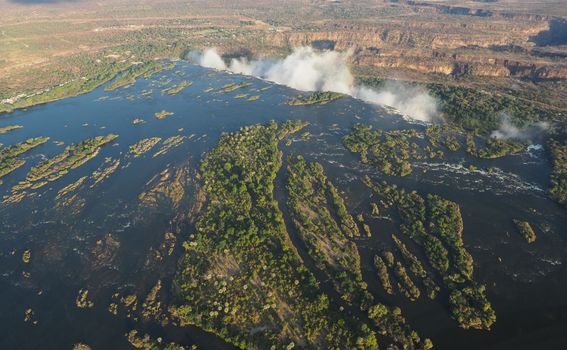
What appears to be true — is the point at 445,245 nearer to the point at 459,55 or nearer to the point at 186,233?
the point at 186,233

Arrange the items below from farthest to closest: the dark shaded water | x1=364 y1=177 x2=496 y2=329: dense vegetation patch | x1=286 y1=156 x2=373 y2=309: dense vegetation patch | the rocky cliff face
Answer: the rocky cliff face → x1=286 y1=156 x2=373 y2=309: dense vegetation patch → x1=364 y1=177 x2=496 y2=329: dense vegetation patch → the dark shaded water

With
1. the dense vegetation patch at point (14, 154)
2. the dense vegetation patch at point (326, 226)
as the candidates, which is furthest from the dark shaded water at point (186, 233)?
the dense vegetation patch at point (326, 226)

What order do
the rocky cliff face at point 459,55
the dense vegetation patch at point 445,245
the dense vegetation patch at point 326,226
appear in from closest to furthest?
1. the dense vegetation patch at point 445,245
2. the dense vegetation patch at point 326,226
3. the rocky cliff face at point 459,55

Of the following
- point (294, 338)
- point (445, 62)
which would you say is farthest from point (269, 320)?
point (445, 62)

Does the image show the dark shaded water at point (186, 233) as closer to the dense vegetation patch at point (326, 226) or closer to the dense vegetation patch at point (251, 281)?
the dense vegetation patch at point (326, 226)

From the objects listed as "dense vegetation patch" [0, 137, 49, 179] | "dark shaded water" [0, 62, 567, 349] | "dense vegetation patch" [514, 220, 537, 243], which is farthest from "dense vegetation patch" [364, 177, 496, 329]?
"dense vegetation patch" [0, 137, 49, 179]

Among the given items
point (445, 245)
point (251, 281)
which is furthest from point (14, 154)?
point (445, 245)

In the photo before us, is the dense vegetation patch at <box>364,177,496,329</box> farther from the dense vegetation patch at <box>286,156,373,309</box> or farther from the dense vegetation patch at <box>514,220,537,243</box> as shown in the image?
the dense vegetation patch at <box>514,220,537,243</box>

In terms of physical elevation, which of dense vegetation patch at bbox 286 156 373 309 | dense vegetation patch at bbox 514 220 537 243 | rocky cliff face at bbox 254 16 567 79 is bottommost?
dense vegetation patch at bbox 286 156 373 309

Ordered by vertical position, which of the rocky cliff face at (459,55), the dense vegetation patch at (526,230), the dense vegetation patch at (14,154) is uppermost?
the rocky cliff face at (459,55)
